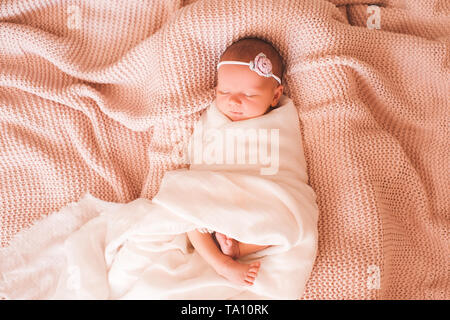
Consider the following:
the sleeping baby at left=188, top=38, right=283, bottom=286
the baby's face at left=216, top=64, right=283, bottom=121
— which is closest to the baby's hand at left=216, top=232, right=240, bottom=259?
the sleeping baby at left=188, top=38, right=283, bottom=286

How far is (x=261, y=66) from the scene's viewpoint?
1.00m

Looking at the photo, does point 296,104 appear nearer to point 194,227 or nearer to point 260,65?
point 260,65

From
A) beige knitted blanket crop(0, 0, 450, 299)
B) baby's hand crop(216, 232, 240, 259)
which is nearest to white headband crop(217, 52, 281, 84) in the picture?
beige knitted blanket crop(0, 0, 450, 299)

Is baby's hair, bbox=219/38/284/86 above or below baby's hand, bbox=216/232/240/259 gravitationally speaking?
above

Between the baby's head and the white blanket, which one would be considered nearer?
the white blanket

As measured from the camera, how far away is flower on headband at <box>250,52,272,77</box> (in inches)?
39.4

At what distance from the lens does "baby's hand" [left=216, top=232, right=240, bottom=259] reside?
36.2 inches

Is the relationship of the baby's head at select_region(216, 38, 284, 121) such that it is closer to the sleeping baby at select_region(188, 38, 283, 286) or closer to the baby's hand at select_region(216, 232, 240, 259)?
the sleeping baby at select_region(188, 38, 283, 286)

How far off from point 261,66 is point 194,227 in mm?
489

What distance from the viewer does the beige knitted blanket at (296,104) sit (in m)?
1.02

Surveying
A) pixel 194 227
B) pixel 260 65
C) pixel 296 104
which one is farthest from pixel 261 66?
pixel 194 227
